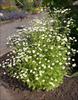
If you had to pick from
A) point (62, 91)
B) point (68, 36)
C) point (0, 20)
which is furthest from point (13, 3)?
point (62, 91)

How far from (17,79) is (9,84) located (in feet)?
0.66

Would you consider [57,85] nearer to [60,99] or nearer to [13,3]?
[60,99]

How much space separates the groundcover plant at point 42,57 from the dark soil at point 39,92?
11 centimetres

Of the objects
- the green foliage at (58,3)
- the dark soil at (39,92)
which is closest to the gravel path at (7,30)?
the green foliage at (58,3)

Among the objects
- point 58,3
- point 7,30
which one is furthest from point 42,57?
point 7,30

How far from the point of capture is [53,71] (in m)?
6.04

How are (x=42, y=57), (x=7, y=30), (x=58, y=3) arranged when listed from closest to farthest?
(x=42, y=57) → (x=58, y=3) → (x=7, y=30)

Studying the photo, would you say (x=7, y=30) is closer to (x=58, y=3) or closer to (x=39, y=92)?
(x=58, y=3)

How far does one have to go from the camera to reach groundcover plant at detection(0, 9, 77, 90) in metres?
6.00

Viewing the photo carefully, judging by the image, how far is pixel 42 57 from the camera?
241 inches

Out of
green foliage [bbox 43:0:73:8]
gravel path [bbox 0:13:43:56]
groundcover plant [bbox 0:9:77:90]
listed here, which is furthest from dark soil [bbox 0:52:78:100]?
gravel path [bbox 0:13:43:56]

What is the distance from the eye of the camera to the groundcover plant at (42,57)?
19.7ft

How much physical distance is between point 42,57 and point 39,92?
25.9 inches

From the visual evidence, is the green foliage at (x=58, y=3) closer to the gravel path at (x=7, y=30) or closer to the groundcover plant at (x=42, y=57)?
the groundcover plant at (x=42, y=57)
